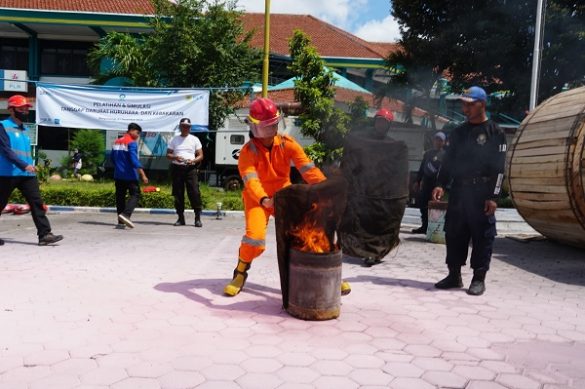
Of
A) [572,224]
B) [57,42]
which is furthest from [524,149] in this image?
[57,42]

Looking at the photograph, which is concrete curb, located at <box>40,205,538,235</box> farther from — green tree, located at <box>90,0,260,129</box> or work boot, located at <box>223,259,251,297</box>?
green tree, located at <box>90,0,260,129</box>

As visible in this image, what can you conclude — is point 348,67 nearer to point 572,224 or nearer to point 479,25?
point 479,25

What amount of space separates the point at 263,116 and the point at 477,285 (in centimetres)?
245

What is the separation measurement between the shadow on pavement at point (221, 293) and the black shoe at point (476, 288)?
1.72m

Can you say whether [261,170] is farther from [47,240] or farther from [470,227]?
[47,240]

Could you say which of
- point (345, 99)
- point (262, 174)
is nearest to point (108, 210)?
point (262, 174)

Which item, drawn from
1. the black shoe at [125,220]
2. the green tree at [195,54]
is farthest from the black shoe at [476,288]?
the green tree at [195,54]

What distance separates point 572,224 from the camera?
20.1ft

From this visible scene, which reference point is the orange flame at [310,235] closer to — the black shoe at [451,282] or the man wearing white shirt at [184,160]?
Result: the black shoe at [451,282]

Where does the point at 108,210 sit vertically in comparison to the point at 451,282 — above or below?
below

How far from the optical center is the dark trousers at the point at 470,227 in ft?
14.9

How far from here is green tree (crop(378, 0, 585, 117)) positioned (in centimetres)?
1553

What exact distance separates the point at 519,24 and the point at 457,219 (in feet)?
45.7

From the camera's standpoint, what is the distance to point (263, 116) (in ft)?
12.9
